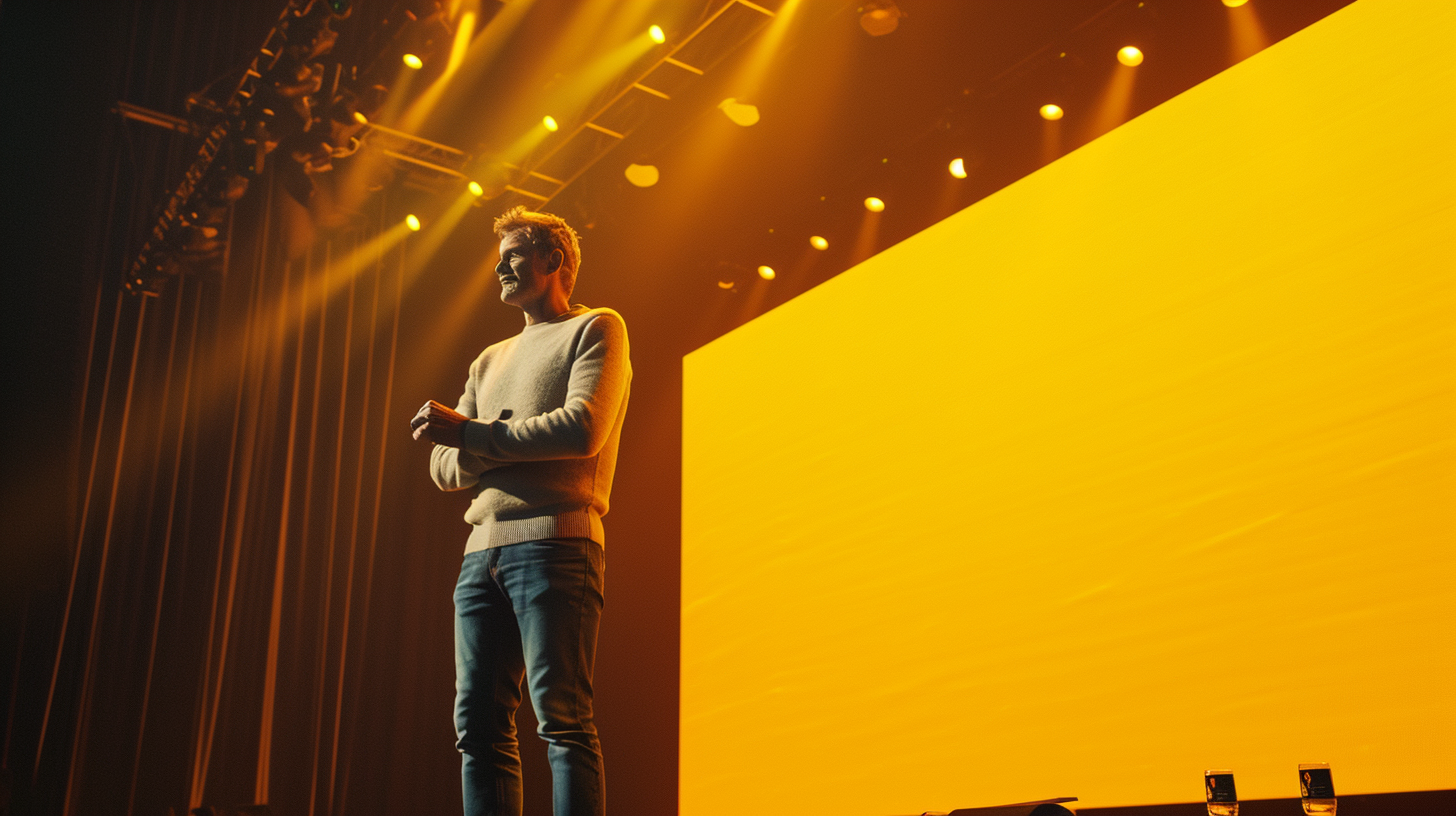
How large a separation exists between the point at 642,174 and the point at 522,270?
3.31 meters

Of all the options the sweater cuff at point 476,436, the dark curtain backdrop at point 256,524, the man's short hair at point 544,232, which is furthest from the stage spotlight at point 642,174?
the sweater cuff at point 476,436

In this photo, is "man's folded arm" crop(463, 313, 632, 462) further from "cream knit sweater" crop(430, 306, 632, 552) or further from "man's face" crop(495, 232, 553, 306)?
"man's face" crop(495, 232, 553, 306)

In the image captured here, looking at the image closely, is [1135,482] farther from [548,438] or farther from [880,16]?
[548,438]

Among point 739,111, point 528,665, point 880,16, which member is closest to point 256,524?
point 739,111

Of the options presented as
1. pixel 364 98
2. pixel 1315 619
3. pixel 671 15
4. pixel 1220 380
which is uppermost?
pixel 671 15

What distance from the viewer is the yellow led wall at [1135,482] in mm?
2641

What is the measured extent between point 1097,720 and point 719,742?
5.24 feet

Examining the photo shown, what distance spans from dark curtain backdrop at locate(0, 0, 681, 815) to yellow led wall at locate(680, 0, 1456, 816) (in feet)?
3.01

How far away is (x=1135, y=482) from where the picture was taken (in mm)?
3143

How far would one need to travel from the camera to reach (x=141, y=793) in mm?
4168

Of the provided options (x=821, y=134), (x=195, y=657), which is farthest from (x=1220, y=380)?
(x=195, y=657)

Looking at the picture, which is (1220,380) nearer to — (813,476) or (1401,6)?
(1401,6)

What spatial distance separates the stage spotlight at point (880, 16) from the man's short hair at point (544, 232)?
2.33 m

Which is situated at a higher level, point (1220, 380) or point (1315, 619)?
point (1220, 380)
